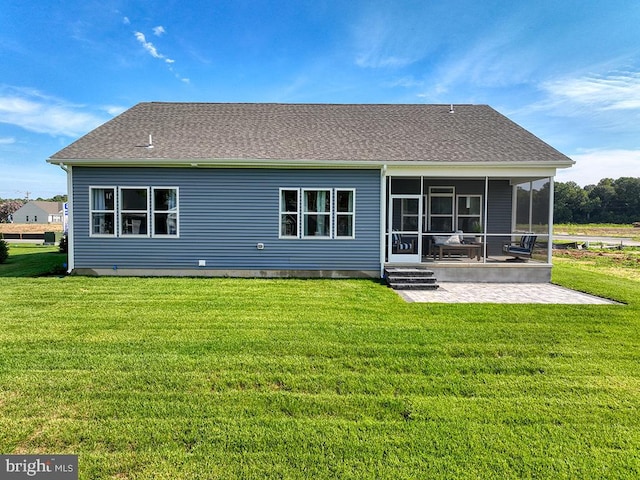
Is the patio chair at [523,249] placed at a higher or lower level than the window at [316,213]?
lower

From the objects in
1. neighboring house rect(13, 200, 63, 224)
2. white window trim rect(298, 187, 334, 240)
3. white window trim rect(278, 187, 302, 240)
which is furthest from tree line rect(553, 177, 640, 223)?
neighboring house rect(13, 200, 63, 224)

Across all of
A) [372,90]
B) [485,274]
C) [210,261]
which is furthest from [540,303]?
[372,90]

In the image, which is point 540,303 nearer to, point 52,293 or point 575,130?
point 52,293

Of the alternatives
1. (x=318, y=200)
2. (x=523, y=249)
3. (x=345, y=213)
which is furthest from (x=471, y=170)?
(x=318, y=200)

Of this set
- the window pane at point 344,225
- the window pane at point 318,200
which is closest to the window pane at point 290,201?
the window pane at point 318,200

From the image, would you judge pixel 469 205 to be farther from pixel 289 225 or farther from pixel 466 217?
pixel 289 225

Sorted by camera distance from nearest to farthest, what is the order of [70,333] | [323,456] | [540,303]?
[323,456]
[70,333]
[540,303]

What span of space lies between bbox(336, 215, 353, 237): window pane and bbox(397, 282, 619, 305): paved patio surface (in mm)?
2506

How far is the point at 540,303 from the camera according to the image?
7156 mm

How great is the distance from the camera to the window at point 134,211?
989 cm

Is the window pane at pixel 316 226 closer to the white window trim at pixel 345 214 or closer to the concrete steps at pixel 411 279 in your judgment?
the white window trim at pixel 345 214

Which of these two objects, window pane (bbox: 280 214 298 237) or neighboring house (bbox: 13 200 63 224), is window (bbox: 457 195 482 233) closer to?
window pane (bbox: 280 214 298 237)

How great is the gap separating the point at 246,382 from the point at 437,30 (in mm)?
15897

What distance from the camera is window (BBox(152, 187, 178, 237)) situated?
391 inches
